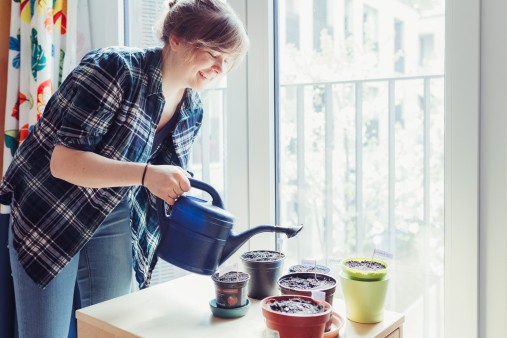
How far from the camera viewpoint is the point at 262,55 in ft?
4.90

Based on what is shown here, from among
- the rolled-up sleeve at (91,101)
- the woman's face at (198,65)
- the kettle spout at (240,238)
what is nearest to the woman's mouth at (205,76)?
the woman's face at (198,65)

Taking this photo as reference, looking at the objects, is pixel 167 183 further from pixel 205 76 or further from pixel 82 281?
pixel 82 281

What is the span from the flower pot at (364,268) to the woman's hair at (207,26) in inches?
21.1

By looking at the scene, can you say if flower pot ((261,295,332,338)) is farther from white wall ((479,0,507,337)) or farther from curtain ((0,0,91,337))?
curtain ((0,0,91,337))

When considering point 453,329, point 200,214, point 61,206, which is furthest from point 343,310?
point 61,206

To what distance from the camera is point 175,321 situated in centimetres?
104

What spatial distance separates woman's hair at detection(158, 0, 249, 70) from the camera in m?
1.13

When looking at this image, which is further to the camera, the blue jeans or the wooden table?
the blue jeans

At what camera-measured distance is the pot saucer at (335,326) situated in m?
0.94

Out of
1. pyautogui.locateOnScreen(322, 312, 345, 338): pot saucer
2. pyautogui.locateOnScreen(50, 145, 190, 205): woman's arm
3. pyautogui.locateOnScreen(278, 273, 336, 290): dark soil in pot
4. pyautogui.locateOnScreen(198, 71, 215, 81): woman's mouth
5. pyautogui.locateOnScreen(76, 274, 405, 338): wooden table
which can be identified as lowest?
pyautogui.locateOnScreen(76, 274, 405, 338): wooden table

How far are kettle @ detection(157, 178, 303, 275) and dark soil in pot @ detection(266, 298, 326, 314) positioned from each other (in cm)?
15

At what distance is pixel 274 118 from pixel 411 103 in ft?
1.62

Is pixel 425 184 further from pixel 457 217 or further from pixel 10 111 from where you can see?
pixel 10 111

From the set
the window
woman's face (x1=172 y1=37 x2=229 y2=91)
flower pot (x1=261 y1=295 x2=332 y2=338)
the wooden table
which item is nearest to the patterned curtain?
the window
